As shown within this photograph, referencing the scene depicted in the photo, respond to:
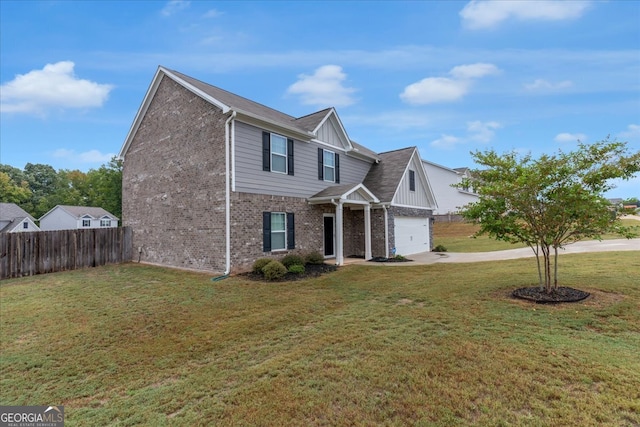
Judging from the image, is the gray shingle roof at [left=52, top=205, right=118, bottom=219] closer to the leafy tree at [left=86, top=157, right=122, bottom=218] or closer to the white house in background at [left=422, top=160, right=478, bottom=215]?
the leafy tree at [left=86, top=157, right=122, bottom=218]

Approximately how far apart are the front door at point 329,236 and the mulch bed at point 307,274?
231 centimetres

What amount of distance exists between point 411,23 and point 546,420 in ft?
43.8

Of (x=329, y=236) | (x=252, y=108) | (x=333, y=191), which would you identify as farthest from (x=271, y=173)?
(x=329, y=236)

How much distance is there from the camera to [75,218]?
135 feet

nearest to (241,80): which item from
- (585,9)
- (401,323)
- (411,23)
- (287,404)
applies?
(411,23)

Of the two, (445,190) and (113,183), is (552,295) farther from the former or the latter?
(113,183)

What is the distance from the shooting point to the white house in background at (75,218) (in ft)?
136

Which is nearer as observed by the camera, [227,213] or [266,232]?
[227,213]

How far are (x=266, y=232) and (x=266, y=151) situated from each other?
3.04 meters

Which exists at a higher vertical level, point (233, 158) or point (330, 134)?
point (330, 134)

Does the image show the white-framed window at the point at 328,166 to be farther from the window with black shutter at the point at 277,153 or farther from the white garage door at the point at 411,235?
the white garage door at the point at 411,235

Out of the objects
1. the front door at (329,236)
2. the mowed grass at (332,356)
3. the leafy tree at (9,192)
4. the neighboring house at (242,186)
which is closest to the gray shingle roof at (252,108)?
the neighboring house at (242,186)

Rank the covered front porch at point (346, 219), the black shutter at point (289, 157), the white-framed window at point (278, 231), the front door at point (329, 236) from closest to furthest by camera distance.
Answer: the white-framed window at point (278, 231), the black shutter at point (289, 157), the covered front porch at point (346, 219), the front door at point (329, 236)

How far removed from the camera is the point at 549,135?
1383 centimetres
